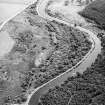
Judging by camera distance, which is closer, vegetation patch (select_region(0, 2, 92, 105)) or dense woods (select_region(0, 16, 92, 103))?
vegetation patch (select_region(0, 2, 92, 105))

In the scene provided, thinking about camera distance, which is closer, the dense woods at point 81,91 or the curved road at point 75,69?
the dense woods at point 81,91


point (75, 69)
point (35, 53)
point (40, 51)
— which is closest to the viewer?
point (75, 69)

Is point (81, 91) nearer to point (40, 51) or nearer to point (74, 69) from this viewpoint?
point (74, 69)

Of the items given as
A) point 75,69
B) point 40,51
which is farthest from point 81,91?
point 40,51

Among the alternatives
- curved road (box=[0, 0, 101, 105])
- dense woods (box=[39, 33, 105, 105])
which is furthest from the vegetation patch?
dense woods (box=[39, 33, 105, 105])

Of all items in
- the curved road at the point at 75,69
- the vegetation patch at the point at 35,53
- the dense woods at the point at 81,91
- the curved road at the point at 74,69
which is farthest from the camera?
the vegetation patch at the point at 35,53

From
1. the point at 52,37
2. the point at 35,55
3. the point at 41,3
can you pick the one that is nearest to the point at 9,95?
the point at 35,55

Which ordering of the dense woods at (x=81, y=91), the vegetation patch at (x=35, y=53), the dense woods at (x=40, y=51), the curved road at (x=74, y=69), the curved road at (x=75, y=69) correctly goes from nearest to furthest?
the dense woods at (x=81, y=91), the curved road at (x=74, y=69), the curved road at (x=75, y=69), the vegetation patch at (x=35, y=53), the dense woods at (x=40, y=51)

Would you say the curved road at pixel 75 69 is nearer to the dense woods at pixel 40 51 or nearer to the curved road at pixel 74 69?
the curved road at pixel 74 69

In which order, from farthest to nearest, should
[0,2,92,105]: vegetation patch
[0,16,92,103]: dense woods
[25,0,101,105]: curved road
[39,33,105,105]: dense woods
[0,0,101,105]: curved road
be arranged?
[0,16,92,103]: dense woods, [0,2,92,105]: vegetation patch, [25,0,101,105]: curved road, [0,0,101,105]: curved road, [39,33,105,105]: dense woods

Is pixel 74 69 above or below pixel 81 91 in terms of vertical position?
below

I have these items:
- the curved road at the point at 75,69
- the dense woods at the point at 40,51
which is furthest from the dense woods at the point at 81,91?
the dense woods at the point at 40,51

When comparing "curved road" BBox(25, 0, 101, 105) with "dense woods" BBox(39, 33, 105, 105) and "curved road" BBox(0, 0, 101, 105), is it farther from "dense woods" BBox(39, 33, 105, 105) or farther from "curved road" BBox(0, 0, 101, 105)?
"dense woods" BBox(39, 33, 105, 105)
